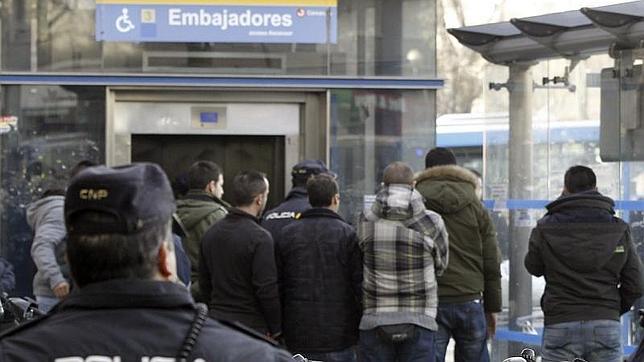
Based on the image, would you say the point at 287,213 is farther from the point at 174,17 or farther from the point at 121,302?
the point at 121,302

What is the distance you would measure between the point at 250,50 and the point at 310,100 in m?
0.67

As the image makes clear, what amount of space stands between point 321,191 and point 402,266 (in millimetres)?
659

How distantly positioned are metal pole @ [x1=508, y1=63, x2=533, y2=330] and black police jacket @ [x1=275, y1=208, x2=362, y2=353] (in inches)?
121

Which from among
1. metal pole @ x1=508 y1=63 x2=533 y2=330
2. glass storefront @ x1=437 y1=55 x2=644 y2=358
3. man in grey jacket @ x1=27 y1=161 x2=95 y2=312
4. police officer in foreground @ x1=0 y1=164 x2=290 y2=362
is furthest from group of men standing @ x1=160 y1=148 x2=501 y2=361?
police officer in foreground @ x1=0 y1=164 x2=290 y2=362

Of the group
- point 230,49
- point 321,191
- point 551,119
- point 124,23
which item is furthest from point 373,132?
point 321,191

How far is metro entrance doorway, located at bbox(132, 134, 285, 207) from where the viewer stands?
1160 cm

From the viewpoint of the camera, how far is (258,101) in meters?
11.4

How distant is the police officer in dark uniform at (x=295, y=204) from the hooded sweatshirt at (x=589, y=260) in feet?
4.80

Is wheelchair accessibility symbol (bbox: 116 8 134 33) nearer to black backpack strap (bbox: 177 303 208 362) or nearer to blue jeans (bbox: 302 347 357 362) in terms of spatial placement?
blue jeans (bbox: 302 347 357 362)

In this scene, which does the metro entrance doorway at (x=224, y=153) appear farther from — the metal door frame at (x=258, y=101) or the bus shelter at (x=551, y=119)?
the bus shelter at (x=551, y=119)

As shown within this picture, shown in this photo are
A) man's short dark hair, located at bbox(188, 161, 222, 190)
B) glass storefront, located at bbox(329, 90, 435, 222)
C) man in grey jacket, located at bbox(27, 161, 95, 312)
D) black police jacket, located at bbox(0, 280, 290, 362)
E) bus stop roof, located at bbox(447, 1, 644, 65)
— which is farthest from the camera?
glass storefront, located at bbox(329, 90, 435, 222)

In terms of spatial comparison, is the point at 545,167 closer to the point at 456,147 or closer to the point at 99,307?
the point at 99,307

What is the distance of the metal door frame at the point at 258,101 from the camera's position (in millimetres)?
11250

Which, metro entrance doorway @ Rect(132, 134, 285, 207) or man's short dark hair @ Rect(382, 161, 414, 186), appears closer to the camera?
man's short dark hair @ Rect(382, 161, 414, 186)
